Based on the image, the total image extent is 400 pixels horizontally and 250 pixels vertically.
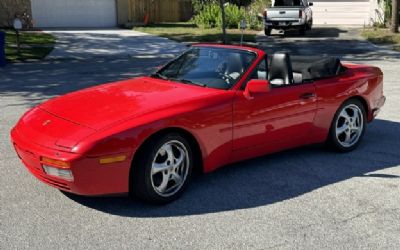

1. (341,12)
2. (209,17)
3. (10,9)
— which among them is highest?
(10,9)

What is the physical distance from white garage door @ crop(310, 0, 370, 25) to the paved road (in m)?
25.1

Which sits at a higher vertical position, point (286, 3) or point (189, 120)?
point (286, 3)

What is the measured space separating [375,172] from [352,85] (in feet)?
3.76

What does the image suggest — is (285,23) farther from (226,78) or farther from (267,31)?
(226,78)

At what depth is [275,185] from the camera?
16.5 feet

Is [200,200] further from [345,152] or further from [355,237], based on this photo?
[345,152]

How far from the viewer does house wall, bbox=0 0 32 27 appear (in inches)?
1075

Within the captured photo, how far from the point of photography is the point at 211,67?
5336mm

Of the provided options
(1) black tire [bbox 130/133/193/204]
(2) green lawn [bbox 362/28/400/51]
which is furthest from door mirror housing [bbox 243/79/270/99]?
(2) green lawn [bbox 362/28/400/51]

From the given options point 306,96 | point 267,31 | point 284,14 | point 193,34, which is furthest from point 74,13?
point 306,96

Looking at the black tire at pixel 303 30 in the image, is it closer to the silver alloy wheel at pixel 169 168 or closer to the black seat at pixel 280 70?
the black seat at pixel 280 70

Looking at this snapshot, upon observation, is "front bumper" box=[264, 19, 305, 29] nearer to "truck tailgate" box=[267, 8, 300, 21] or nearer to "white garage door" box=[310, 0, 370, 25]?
"truck tailgate" box=[267, 8, 300, 21]

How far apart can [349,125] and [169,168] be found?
270 cm

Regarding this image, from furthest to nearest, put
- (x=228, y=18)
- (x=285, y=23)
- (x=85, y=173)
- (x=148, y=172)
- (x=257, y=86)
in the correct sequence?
(x=228, y=18), (x=285, y=23), (x=257, y=86), (x=148, y=172), (x=85, y=173)
